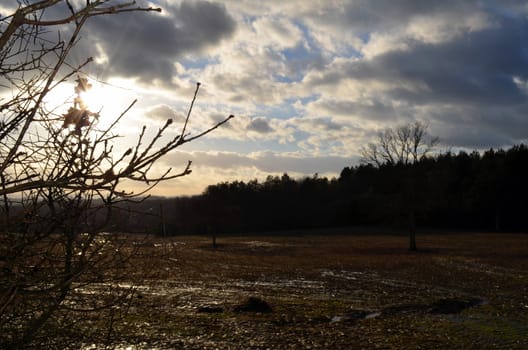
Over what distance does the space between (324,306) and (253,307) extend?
2.48m

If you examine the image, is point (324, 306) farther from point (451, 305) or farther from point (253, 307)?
point (451, 305)

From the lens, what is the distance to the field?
37.1 feet

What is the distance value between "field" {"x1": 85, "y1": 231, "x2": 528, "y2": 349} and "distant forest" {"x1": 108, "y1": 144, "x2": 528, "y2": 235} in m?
11.7

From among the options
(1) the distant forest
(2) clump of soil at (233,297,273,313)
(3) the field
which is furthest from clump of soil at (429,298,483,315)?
(1) the distant forest

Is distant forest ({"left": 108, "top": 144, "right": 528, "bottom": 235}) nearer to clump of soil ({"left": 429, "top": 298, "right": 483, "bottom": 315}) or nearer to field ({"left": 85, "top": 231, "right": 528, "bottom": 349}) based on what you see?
field ({"left": 85, "top": 231, "right": 528, "bottom": 349})

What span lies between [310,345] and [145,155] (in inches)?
398

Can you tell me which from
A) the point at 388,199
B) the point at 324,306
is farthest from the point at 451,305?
the point at 388,199

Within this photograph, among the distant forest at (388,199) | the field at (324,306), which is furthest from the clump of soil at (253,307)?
the distant forest at (388,199)

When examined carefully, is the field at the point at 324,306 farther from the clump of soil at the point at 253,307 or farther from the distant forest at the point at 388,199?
the distant forest at the point at 388,199

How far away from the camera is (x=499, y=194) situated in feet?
214

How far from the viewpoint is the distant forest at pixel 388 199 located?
1619 inches

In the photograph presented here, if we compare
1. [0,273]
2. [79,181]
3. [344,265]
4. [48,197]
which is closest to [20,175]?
[48,197]

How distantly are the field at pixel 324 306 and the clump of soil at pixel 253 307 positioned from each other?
3 centimetres

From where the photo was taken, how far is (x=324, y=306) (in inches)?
626
